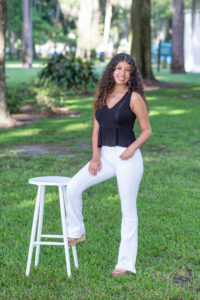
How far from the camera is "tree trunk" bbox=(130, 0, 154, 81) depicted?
24.1 metres

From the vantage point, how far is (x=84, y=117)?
15938 mm

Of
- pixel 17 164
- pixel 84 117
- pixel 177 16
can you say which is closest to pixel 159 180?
pixel 17 164

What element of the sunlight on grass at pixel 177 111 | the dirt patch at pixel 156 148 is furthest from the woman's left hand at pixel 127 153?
the sunlight on grass at pixel 177 111

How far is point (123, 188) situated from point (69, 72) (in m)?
17.8

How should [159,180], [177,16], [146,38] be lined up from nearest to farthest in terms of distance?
[159,180] → [146,38] → [177,16]

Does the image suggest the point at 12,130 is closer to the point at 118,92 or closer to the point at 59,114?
the point at 59,114

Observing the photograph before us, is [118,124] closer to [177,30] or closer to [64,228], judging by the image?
[64,228]

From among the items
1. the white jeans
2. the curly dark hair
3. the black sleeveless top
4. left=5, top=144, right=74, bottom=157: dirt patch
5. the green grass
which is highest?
the curly dark hair

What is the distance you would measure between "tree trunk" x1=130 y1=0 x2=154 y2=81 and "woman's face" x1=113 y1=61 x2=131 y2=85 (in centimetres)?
1993

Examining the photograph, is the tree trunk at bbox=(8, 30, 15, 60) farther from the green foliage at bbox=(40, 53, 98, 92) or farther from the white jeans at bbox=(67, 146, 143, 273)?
the white jeans at bbox=(67, 146, 143, 273)

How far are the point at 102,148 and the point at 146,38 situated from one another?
67.3 feet

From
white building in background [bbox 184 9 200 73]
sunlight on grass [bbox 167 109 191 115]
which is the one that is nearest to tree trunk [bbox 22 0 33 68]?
white building in background [bbox 184 9 200 73]

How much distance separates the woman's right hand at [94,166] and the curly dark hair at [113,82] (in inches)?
A: 17.8

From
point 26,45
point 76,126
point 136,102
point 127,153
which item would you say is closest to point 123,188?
point 127,153
